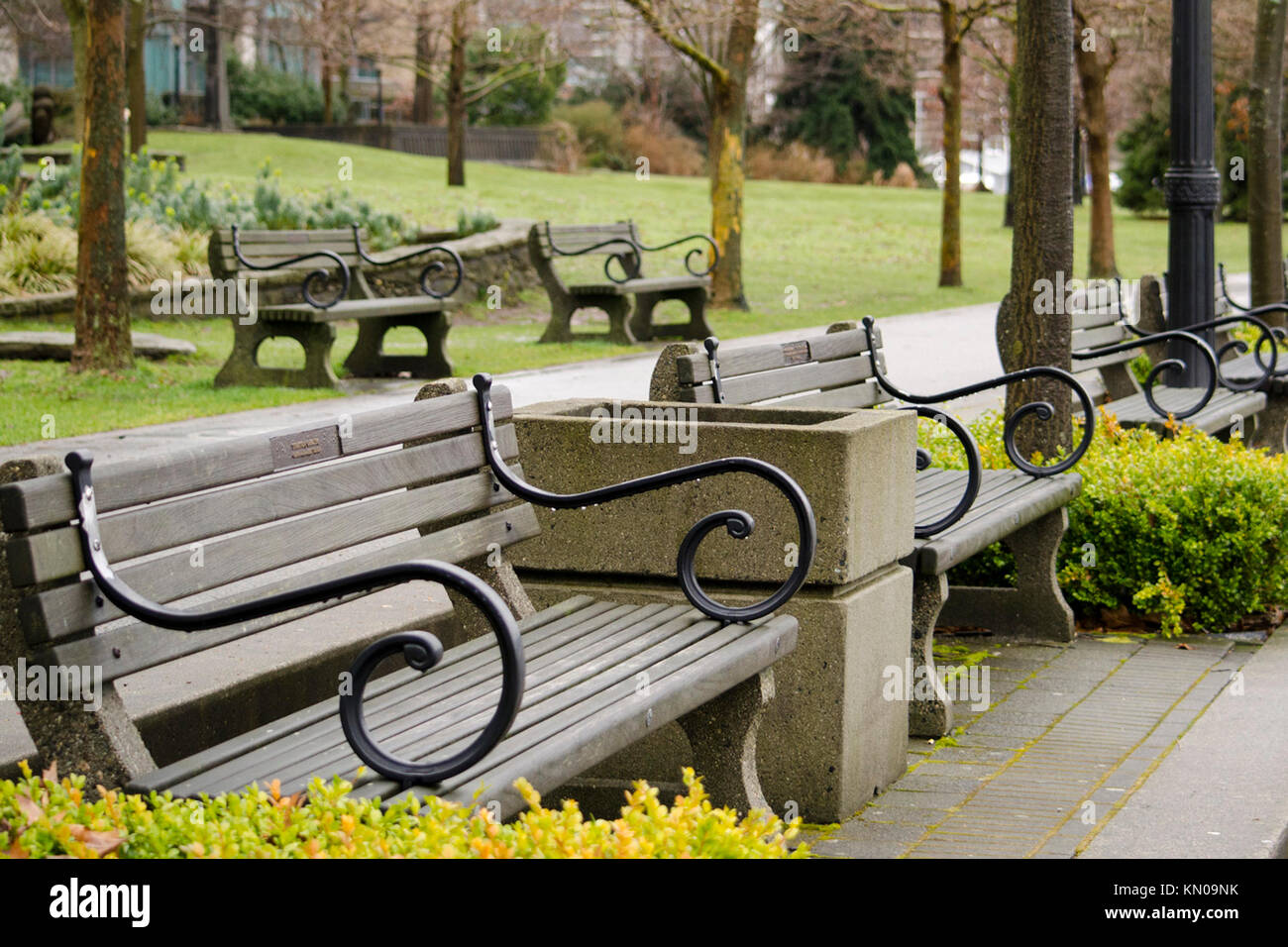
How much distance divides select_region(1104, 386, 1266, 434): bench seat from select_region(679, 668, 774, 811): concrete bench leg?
15.7 ft

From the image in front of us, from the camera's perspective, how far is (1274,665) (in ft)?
19.7

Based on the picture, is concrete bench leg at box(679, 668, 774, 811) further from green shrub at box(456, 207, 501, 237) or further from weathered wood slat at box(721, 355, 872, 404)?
green shrub at box(456, 207, 501, 237)

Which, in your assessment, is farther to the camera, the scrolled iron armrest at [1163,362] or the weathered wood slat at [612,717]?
the scrolled iron armrest at [1163,362]

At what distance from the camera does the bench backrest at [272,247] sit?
11734 millimetres

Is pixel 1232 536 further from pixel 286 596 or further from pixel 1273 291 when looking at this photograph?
pixel 1273 291

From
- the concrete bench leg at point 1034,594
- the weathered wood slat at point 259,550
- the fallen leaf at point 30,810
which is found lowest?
the concrete bench leg at point 1034,594

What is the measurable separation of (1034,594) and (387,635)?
3.38 metres

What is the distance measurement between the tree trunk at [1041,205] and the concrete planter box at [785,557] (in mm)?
2893

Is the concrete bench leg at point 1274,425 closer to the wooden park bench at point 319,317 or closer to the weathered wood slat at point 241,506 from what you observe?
the wooden park bench at point 319,317

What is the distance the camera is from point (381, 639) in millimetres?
2934

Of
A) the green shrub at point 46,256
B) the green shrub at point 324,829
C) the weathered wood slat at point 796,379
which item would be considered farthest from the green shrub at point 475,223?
the green shrub at point 324,829

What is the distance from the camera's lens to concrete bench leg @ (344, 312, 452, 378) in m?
13.2

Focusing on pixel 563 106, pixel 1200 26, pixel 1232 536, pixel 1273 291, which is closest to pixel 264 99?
pixel 563 106

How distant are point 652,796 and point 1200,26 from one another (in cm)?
772
